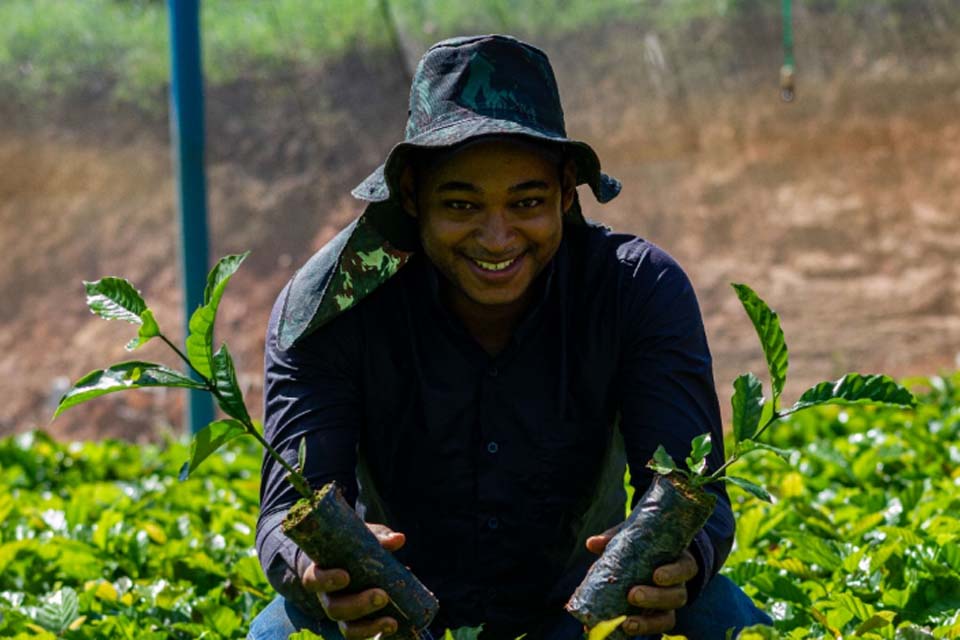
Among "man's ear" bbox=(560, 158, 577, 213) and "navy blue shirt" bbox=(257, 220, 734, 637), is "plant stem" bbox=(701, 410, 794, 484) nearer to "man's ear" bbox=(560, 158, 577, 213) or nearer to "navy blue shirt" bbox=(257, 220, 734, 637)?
"navy blue shirt" bbox=(257, 220, 734, 637)

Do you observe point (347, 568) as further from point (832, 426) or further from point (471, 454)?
point (832, 426)

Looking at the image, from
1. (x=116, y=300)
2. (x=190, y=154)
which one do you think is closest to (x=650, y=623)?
(x=116, y=300)

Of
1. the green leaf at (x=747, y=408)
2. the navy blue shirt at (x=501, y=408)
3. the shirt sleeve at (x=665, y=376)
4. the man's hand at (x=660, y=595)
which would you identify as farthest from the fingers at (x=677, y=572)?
the navy blue shirt at (x=501, y=408)

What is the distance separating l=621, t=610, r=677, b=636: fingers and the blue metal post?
3.03 metres

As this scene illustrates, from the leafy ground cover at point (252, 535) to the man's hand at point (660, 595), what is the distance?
27 centimetres

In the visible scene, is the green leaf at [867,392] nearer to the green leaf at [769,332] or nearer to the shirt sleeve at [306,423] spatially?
the green leaf at [769,332]

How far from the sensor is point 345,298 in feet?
8.50

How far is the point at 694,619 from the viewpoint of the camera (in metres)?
2.44

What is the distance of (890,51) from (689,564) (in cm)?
633

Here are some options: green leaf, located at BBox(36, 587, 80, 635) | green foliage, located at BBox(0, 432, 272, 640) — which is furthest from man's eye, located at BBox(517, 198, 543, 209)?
green leaf, located at BBox(36, 587, 80, 635)

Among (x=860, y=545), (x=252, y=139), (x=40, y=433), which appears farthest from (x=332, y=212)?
(x=860, y=545)

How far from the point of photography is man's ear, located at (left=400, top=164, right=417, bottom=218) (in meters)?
2.58

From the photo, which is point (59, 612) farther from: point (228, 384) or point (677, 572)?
point (677, 572)

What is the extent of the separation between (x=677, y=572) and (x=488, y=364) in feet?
1.97
